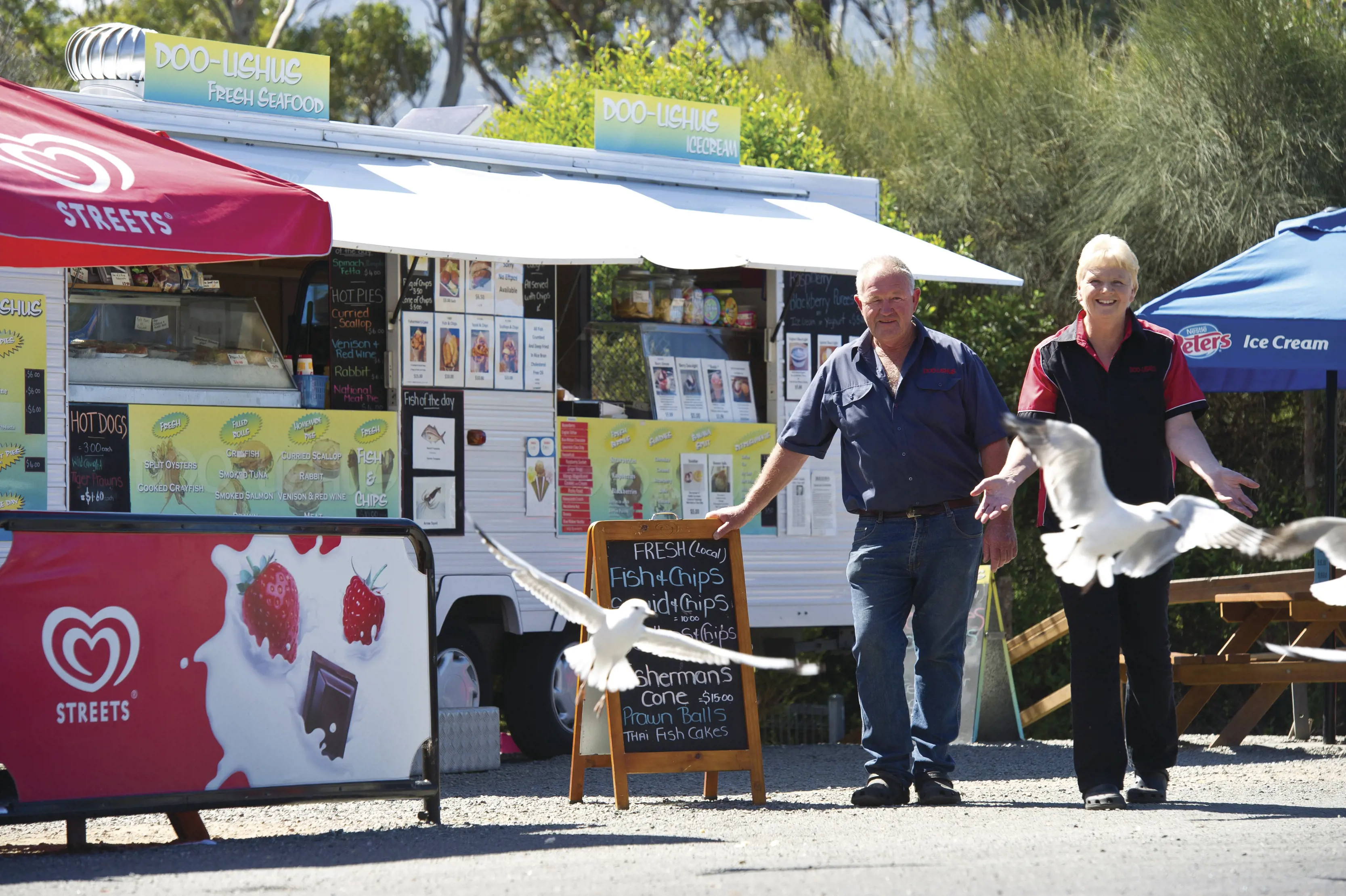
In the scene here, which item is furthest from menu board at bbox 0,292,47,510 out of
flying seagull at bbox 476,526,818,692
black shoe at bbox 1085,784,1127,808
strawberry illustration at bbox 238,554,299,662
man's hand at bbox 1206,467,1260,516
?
man's hand at bbox 1206,467,1260,516

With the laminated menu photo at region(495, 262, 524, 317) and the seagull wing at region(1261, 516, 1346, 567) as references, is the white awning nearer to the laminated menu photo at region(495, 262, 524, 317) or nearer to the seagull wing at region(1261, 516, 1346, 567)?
the laminated menu photo at region(495, 262, 524, 317)

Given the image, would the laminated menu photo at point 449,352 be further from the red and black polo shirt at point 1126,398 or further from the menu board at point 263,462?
A: the red and black polo shirt at point 1126,398

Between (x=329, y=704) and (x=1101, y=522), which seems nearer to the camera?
(x=1101, y=522)

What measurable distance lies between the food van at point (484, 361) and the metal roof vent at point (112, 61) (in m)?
0.03

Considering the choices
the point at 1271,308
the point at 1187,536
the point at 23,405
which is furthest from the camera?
the point at 1271,308

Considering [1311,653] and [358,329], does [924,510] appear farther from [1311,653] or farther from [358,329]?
[358,329]

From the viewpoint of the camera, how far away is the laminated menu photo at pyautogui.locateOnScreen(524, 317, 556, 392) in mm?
9414

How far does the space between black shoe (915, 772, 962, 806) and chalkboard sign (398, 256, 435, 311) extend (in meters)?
4.03

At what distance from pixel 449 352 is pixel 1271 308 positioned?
14.0ft

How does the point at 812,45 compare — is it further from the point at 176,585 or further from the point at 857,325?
the point at 176,585

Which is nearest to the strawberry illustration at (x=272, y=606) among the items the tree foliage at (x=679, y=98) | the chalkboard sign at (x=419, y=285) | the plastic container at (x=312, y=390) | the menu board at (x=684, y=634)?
→ the menu board at (x=684, y=634)

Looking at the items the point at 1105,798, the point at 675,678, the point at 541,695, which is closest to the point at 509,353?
the point at 541,695

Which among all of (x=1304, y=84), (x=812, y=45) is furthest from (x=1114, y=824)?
(x=812, y=45)

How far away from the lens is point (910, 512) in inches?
253
